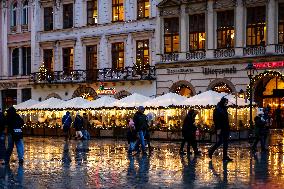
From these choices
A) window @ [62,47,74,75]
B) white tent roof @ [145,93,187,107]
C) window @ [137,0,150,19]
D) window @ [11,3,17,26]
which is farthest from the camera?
window @ [11,3,17,26]

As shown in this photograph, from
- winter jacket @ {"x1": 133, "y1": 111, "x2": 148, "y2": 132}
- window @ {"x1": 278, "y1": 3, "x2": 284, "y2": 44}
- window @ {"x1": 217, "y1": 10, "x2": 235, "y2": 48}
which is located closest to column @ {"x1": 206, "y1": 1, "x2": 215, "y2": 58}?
window @ {"x1": 217, "y1": 10, "x2": 235, "y2": 48}

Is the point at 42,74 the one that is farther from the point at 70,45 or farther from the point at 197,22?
the point at 197,22

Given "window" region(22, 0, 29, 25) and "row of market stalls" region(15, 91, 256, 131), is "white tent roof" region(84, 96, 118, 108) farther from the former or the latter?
"window" region(22, 0, 29, 25)

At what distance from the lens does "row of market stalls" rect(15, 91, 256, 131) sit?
33906 millimetres

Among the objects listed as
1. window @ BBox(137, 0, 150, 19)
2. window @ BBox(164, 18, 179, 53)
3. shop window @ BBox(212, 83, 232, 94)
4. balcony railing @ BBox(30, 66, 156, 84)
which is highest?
window @ BBox(137, 0, 150, 19)

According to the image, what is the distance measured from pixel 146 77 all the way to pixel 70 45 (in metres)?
8.58

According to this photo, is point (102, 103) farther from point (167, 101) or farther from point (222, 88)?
point (222, 88)

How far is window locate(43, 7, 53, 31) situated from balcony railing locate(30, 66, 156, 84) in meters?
3.84

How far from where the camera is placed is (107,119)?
39.7m

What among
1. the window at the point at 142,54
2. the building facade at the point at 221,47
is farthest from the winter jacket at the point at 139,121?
the window at the point at 142,54

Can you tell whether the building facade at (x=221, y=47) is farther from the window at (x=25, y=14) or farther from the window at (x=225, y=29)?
the window at (x=25, y=14)

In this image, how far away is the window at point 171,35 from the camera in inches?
1682

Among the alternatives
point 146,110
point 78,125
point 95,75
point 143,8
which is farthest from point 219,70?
point 95,75

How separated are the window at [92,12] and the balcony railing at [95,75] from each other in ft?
12.6
